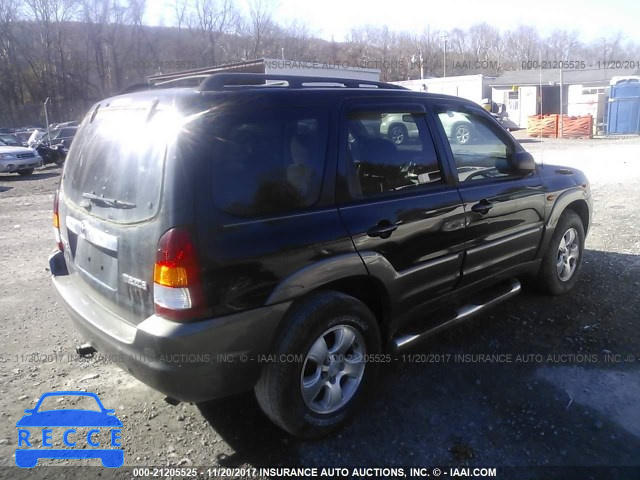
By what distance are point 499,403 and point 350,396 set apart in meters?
0.96

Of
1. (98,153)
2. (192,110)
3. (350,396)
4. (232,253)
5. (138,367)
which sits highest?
(192,110)

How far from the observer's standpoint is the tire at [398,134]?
3.28m

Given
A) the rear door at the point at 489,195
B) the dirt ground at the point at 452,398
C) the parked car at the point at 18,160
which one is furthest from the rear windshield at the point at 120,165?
the parked car at the point at 18,160

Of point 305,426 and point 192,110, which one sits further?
point 305,426

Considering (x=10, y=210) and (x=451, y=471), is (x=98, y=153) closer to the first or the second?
(x=451, y=471)

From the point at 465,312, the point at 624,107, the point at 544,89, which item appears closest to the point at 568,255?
the point at 465,312

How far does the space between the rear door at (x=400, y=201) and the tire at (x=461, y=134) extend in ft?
1.14

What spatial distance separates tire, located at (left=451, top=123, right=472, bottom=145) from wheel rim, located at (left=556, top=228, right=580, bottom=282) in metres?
1.48

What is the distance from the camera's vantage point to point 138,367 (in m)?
2.45

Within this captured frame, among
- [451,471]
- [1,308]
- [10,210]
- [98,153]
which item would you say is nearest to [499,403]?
[451,471]

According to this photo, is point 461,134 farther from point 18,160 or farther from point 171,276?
point 18,160

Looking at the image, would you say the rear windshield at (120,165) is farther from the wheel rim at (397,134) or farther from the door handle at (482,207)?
the door handle at (482,207)

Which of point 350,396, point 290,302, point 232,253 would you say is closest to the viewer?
point 232,253

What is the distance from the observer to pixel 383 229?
2.91 meters
